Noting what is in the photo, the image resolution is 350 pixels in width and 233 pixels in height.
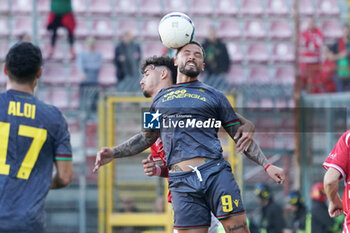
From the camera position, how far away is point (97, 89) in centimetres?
1195

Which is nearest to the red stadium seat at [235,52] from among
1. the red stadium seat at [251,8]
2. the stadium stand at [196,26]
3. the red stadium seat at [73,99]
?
the stadium stand at [196,26]

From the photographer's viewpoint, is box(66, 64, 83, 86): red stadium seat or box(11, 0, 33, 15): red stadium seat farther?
box(11, 0, 33, 15): red stadium seat

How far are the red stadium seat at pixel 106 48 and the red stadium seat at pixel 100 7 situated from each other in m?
0.95

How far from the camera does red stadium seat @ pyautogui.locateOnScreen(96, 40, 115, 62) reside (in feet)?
53.1

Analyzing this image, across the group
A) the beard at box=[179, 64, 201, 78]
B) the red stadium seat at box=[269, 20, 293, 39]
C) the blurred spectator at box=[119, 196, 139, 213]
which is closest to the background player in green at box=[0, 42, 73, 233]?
the beard at box=[179, 64, 201, 78]

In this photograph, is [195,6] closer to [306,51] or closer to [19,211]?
[306,51]

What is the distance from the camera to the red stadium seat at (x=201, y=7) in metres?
16.9

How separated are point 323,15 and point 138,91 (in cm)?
Answer: 729

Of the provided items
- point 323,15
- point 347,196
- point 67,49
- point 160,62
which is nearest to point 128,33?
point 67,49

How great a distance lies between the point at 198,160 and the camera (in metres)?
5.83

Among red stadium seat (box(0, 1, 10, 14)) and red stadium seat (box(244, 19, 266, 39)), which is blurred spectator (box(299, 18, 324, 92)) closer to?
red stadium seat (box(244, 19, 266, 39))

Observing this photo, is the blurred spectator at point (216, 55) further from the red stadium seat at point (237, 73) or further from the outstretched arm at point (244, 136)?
the outstretched arm at point (244, 136)

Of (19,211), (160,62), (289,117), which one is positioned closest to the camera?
(19,211)

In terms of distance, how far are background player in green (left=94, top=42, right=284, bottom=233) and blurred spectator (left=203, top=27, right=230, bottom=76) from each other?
7.95 meters
